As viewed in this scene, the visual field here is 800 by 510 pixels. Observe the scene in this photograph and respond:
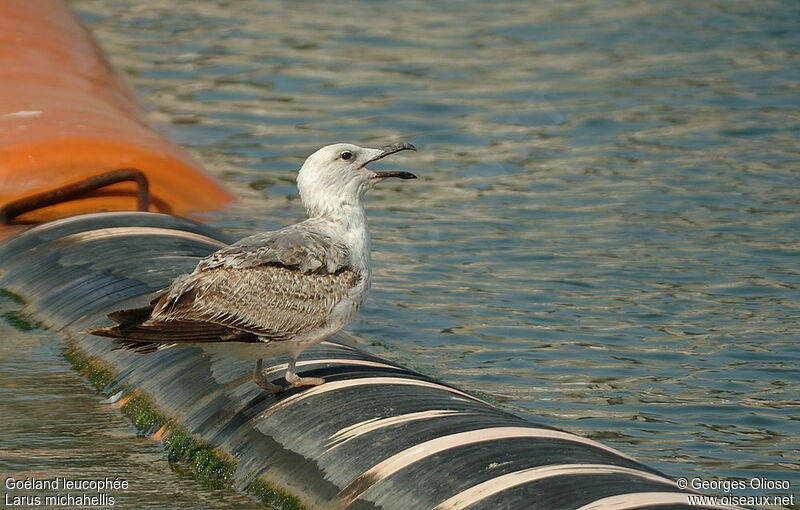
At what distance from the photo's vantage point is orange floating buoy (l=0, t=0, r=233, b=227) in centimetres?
1020

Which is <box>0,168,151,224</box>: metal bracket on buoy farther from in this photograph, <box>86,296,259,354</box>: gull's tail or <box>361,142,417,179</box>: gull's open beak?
<box>86,296,259,354</box>: gull's tail

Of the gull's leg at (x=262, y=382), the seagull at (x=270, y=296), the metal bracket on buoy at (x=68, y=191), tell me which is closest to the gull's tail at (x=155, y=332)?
the seagull at (x=270, y=296)

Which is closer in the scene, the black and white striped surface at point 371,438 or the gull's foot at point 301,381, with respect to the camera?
the black and white striped surface at point 371,438

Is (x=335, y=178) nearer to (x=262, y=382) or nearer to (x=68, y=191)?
(x=262, y=382)

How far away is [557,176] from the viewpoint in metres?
13.6

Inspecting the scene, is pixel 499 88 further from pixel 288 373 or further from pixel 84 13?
pixel 288 373

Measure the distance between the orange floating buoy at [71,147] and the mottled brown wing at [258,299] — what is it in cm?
409

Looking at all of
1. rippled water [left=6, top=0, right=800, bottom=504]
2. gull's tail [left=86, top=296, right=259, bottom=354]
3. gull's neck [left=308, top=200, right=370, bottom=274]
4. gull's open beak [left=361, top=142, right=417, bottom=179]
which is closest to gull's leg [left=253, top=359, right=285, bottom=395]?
gull's tail [left=86, top=296, right=259, bottom=354]

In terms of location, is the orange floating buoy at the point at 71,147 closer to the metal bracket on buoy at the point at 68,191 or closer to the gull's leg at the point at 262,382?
the metal bracket on buoy at the point at 68,191

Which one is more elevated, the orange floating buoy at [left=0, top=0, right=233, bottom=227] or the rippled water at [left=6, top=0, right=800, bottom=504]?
the orange floating buoy at [left=0, top=0, right=233, bottom=227]

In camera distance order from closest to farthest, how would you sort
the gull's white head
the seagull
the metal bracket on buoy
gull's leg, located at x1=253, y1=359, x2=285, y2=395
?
the seagull
gull's leg, located at x1=253, y1=359, x2=285, y2=395
the gull's white head
the metal bracket on buoy

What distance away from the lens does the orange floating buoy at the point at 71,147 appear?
10203 mm

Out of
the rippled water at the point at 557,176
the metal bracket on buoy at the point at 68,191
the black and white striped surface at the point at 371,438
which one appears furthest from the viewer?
the metal bracket on buoy at the point at 68,191

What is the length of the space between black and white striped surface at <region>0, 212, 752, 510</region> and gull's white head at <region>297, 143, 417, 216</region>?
2.70 ft
